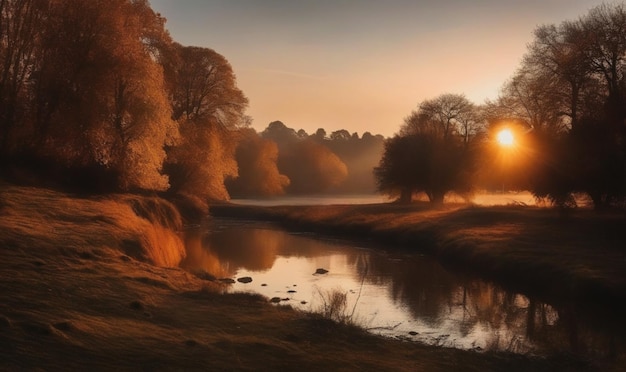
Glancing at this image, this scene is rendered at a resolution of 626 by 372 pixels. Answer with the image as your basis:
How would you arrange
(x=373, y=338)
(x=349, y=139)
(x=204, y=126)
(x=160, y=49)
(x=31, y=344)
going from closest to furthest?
(x=31, y=344) < (x=373, y=338) < (x=160, y=49) < (x=204, y=126) < (x=349, y=139)

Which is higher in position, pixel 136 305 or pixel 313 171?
pixel 313 171

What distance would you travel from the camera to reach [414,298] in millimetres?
24047

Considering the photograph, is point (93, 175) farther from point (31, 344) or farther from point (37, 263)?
point (31, 344)

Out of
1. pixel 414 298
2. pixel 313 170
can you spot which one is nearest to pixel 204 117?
A: pixel 414 298

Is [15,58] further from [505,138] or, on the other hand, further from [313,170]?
[313,170]

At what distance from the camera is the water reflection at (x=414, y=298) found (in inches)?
701

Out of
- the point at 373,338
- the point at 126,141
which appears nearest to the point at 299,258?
the point at 126,141

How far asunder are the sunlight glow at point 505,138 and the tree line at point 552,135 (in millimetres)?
744

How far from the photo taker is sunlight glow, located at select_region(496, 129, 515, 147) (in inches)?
2130

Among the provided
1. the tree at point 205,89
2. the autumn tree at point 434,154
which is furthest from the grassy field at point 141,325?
the autumn tree at point 434,154

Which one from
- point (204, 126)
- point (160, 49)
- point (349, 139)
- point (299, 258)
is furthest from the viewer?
point (349, 139)

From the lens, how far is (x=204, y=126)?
53.4m

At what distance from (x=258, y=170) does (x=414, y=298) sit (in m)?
79.9

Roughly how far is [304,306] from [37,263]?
9.33m
